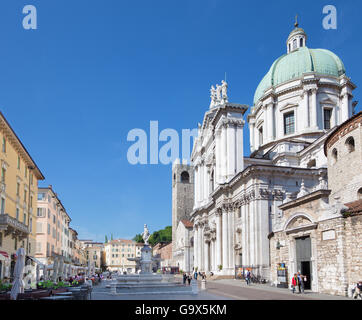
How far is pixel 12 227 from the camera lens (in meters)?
33.1

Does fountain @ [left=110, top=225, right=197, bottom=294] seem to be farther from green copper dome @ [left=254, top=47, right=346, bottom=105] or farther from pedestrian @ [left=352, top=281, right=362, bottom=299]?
green copper dome @ [left=254, top=47, right=346, bottom=105]

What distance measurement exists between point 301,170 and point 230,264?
1275cm

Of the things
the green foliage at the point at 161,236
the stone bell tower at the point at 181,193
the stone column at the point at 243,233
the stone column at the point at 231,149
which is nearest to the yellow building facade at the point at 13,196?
the stone column at the point at 243,233

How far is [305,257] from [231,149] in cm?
2530

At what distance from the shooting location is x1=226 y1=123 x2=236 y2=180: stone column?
159 feet

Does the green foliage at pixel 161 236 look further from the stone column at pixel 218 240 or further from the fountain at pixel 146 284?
the fountain at pixel 146 284

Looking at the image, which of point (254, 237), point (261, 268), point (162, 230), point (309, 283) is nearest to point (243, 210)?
point (254, 237)

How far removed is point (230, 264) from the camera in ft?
147

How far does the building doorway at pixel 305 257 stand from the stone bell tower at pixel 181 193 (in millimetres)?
72320

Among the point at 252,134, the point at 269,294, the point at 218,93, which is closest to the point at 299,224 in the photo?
the point at 269,294

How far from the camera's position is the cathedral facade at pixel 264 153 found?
1607 inches

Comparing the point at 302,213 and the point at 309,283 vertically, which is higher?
the point at 302,213

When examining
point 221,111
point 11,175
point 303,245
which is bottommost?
point 303,245
